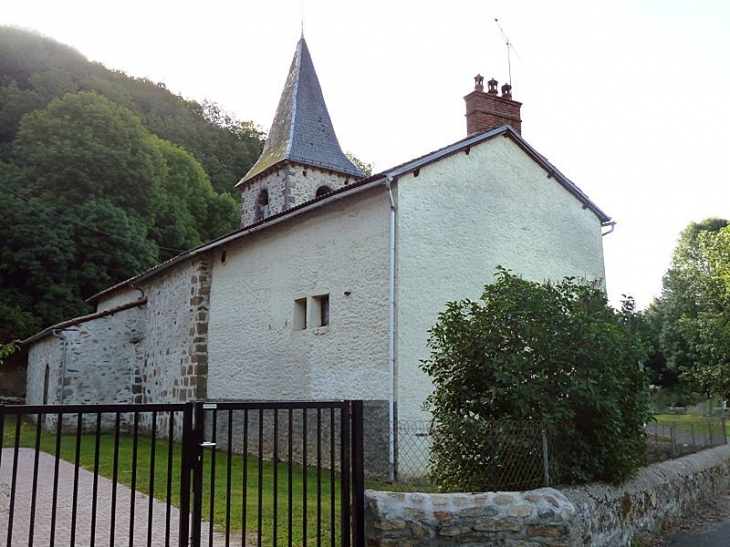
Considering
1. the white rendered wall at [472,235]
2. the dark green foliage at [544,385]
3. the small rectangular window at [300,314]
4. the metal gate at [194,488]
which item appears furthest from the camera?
the small rectangular window at [300,314]

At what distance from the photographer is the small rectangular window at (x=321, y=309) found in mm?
11713

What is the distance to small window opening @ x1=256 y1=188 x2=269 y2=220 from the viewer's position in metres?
21.9

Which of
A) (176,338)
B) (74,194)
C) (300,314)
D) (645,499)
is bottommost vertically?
(645,499)

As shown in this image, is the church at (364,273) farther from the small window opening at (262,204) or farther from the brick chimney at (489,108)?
the small window opening at (262,204)

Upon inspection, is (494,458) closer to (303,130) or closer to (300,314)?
(300,314)

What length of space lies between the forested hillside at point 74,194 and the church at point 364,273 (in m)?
9.22

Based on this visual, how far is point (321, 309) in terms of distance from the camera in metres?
11.9

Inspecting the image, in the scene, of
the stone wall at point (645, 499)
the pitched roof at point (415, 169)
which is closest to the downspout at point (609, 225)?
the pitched roof at point (415, 169)

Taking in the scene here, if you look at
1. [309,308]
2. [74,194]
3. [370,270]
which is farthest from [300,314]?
[74,194]

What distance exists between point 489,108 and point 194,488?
36.9ft

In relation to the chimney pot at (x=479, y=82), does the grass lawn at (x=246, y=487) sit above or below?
below

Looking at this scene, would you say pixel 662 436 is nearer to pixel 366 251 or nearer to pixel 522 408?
pixel 522 408

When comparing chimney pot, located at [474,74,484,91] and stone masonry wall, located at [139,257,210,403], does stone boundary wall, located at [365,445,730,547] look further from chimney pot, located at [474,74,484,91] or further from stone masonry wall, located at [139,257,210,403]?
stone masonry wall, located at [139,257,210,403]

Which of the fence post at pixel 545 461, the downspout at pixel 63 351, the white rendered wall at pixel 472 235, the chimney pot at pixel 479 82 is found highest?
the chimney pot at pixel 479 82
